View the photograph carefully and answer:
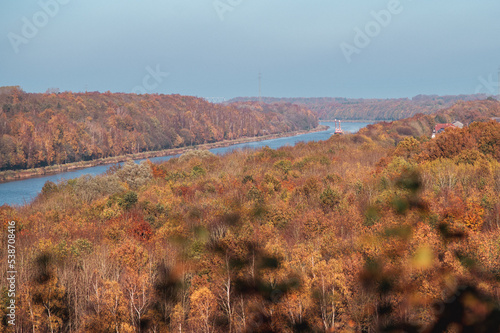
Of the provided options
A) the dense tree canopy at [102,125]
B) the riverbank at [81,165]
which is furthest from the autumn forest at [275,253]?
the dense tree canopy at [102,125]

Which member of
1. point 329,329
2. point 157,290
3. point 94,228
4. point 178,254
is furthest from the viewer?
point 94,228

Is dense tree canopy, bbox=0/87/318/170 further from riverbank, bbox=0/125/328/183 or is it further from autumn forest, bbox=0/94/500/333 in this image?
autumn forest, bbox=0/94/500/333

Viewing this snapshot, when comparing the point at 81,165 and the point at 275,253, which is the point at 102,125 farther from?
the point at 275,253

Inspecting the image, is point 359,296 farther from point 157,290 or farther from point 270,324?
point 157,290

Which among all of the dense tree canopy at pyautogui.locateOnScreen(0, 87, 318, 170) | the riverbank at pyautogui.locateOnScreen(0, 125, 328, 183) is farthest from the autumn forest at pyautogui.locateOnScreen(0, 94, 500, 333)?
the dense tree canopy at pyautogui.locateOnScreen(0, 87, 318, 170)

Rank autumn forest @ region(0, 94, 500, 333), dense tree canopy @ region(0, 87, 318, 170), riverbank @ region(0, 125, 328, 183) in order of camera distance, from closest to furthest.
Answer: autumn forest @ region(0, 94, 500, 333)
riverbank @ region(0, 125, 328, 183)
dense tree canopy @ region(0, 87, 318, 170)

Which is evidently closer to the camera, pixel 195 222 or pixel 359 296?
pixel 359 296

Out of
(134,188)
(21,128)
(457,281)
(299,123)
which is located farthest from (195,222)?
(299,123)

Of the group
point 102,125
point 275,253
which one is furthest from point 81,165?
point 275,253
